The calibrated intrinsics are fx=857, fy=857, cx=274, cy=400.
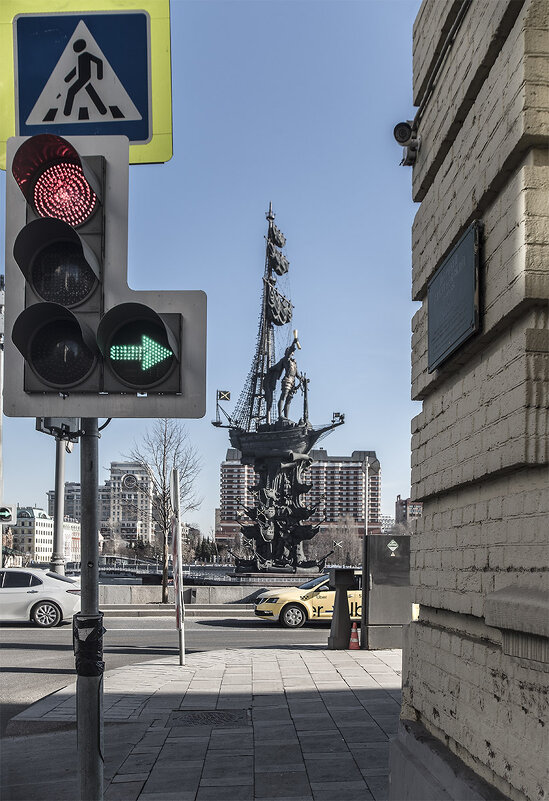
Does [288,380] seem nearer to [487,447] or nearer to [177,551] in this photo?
[177,551]

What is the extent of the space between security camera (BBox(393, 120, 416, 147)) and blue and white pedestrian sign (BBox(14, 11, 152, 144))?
2.22 metres

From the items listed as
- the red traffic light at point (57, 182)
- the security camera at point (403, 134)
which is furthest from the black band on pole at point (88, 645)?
the security camera at point (403, 134)

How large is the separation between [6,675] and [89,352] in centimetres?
1086

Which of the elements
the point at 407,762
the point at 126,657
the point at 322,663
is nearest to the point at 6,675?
the point at 126,657

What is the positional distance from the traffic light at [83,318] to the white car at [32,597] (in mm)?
16285

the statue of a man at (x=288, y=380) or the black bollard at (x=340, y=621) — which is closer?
the black bollard at (x=340, y=621)

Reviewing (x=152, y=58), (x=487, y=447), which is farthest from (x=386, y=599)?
(x=152, y=58)

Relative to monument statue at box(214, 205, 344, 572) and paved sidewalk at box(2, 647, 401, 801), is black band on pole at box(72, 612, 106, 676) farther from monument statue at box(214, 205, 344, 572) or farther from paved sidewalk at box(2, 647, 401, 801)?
monument statue at box(214, 205, 344, 572)

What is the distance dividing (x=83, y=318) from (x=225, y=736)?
587 centimetres

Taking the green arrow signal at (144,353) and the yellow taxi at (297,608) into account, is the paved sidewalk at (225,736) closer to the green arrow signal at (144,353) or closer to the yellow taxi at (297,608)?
the green arrow signal at (144,353)

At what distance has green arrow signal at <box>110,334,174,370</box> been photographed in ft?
12.1

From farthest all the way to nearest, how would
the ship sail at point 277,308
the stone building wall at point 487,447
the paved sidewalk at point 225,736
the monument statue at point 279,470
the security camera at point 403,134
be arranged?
the ship sail at point 277,308 < the monument statue at point 279,470 < the paved sidewalk at point 225,736 < the security camera at point 403,134 < the stone building wall at point 487,447

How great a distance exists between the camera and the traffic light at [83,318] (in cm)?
366

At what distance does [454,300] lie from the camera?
4852mm
